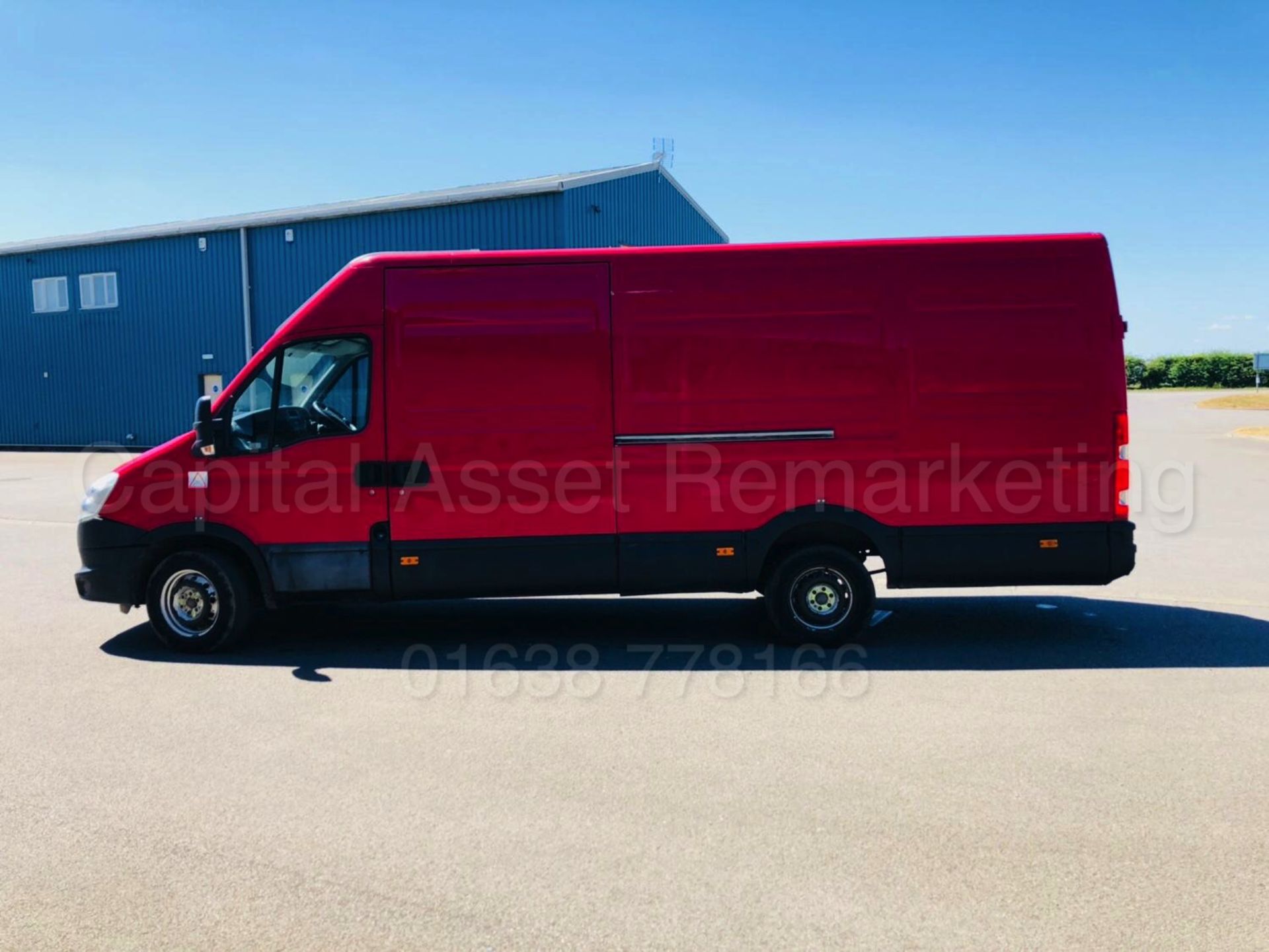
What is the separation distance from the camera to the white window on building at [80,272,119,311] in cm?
3148

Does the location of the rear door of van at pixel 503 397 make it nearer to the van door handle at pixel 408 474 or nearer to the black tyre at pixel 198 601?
the van door handle at pixel 408 474

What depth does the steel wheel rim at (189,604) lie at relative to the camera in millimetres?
6664

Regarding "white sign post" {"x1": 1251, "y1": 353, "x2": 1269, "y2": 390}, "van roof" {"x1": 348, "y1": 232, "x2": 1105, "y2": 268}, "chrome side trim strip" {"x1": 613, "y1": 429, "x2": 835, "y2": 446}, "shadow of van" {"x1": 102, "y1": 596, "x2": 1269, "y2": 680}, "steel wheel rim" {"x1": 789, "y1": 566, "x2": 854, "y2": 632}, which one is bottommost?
"shadow of van" {"x1": 102, "y1": 596, "x2": 1269, "y2": 680}

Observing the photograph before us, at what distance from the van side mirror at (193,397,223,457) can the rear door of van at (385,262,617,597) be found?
1135 mm

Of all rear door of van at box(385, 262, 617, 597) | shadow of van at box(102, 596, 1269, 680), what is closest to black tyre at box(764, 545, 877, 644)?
shadow of van at box(102, 596, 1269, 680)

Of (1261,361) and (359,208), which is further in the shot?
(1261,361)

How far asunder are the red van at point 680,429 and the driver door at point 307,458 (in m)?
0.02

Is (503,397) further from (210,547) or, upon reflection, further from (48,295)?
(48,295)

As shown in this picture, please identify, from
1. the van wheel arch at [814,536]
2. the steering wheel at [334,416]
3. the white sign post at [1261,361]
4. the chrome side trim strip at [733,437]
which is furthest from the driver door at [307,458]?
the white sign post at [1261,361]

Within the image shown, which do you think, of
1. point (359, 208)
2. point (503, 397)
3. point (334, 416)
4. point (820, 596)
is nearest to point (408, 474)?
point (334, 416)

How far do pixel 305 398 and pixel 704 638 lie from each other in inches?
124

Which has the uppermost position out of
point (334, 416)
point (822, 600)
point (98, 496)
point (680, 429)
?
point (334, 416)

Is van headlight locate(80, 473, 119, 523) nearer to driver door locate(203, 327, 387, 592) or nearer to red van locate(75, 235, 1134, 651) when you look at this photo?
red van locate(75, 235, 1134, 651)

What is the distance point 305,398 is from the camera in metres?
6.57
